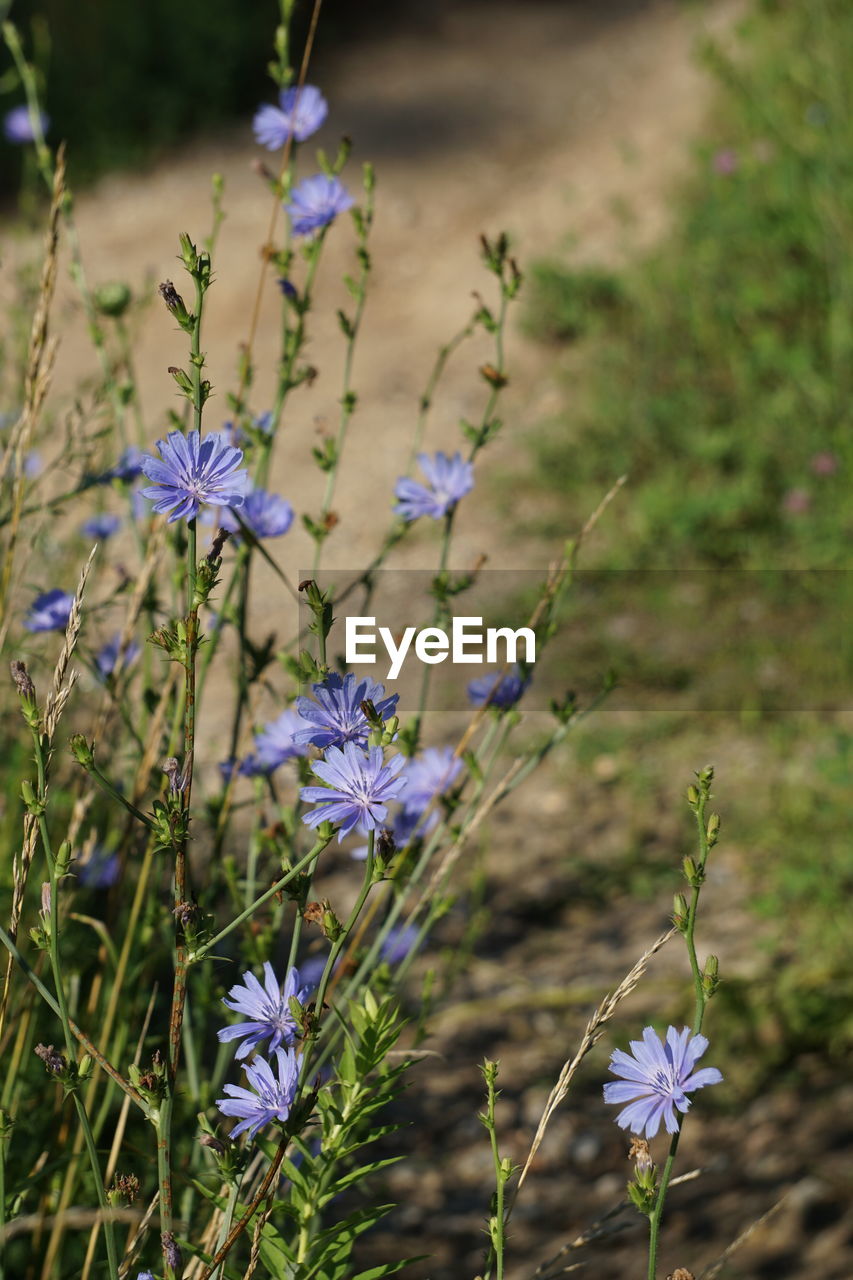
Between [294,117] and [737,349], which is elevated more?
[737,349]

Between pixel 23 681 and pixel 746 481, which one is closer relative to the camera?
pixel 23 681

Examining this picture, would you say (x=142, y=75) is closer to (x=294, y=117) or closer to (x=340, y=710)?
(x=294, y=117)

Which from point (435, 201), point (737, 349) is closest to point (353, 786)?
point (737, 349)

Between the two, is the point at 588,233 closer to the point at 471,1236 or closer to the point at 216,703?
the point at 216,703

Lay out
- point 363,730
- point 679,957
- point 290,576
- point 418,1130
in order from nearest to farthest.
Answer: point 363,730 < point 418,1130 < point 679,957 < point 290,576

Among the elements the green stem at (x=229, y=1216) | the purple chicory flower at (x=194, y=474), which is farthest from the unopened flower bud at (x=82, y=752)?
the green stem at (x=229, y=1216)

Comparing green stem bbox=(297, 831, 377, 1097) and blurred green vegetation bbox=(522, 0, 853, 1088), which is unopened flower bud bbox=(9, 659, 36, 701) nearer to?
green stem bbox=(297, 831, 377, 1097)

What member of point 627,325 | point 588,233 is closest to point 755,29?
point 588,233

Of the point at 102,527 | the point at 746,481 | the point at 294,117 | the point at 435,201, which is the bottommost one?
the point at 102,527
